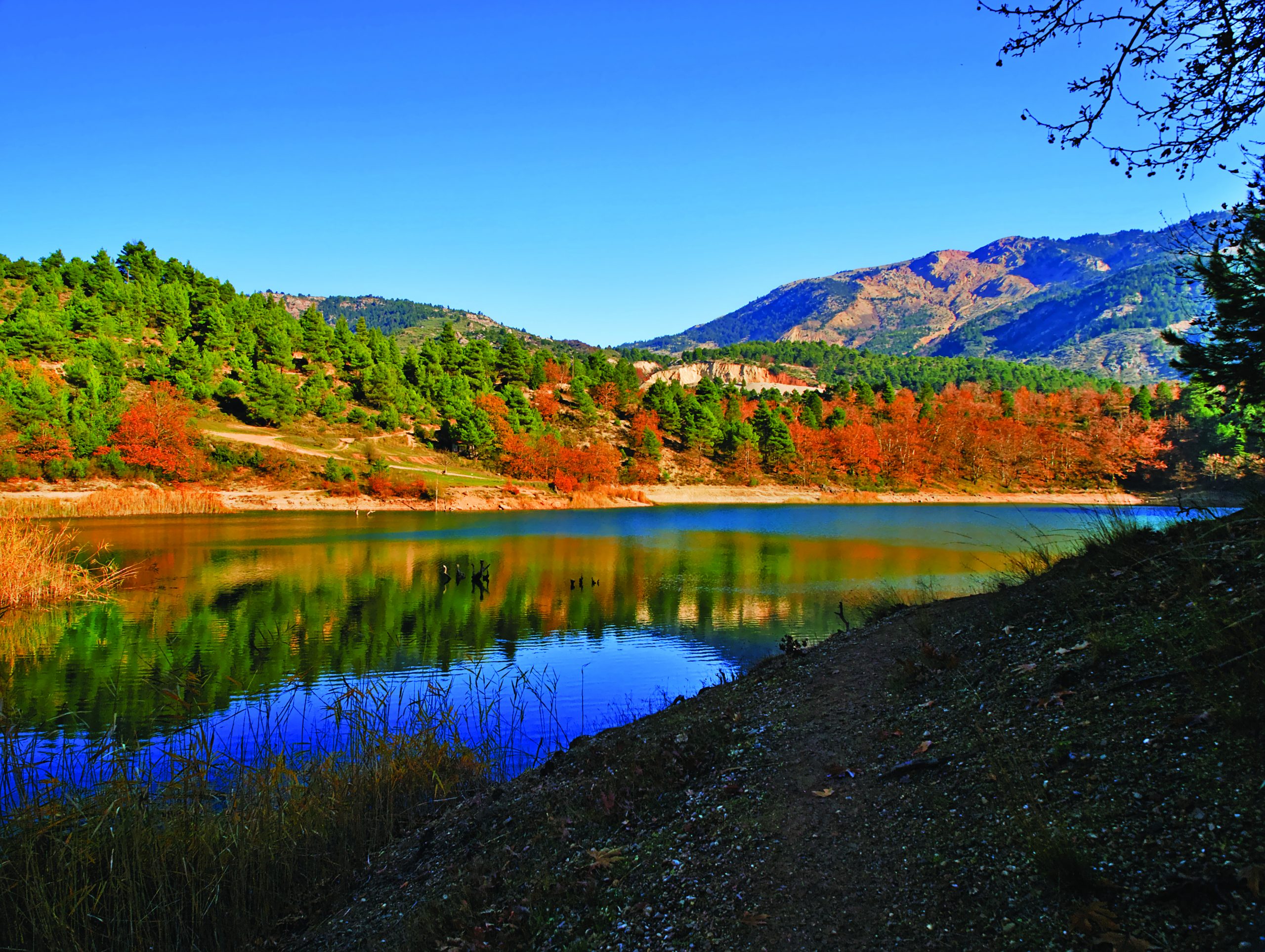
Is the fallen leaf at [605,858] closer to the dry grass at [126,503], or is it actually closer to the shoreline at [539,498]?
the shoreline at [539,498]

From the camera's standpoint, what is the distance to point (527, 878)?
530 centimetres

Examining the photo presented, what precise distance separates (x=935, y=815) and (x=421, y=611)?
1817 cm

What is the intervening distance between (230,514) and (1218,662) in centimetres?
6037

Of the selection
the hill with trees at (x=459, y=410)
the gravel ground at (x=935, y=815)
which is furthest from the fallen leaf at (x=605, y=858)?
the hill with trees at (x=459, y=410)

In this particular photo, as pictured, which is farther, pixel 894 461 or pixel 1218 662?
pixel 894 461

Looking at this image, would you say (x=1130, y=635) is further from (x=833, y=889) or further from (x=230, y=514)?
(x=230, y=514)

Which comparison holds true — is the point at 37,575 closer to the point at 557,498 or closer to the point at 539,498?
the point at 539,498

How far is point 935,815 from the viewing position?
15.0 ft

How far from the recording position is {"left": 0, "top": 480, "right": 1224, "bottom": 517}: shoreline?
5159 centimetres

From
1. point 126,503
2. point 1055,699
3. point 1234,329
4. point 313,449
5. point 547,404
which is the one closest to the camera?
point 1055,699

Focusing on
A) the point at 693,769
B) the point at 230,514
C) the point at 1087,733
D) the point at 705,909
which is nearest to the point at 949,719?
the point at 1087,733

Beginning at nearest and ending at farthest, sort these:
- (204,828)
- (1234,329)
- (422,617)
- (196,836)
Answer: (196,836) < (204,828) < (1234,329) < (422,617)

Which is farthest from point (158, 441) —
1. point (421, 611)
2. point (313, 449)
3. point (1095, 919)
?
point (1095, 919)

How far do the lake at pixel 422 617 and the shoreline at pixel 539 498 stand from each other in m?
12.0
